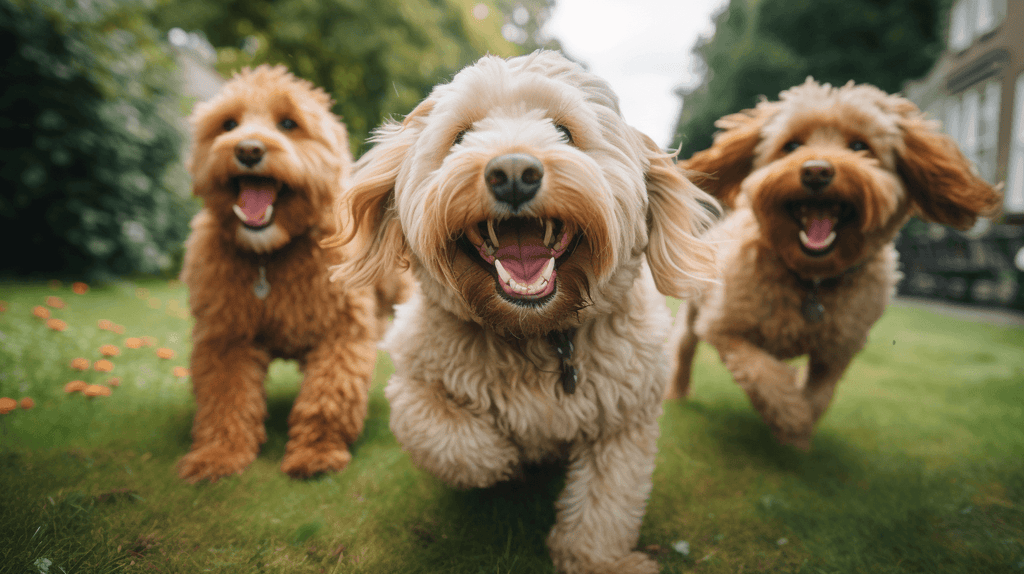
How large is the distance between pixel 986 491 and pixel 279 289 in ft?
12.3

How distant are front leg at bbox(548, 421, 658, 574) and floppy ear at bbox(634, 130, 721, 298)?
24.8 inches

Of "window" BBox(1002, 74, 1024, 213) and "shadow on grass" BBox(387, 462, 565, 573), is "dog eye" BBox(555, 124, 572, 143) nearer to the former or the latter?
"shadow on grass" BBox(387, 462, 565, 573)

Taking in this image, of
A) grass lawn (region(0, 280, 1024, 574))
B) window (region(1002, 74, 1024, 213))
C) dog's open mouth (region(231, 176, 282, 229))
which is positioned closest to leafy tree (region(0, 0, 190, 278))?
grass lawn (region(0, 280, 1024, 574))

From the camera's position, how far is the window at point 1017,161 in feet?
33.6

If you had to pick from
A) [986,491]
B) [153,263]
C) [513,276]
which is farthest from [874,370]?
[153,263]

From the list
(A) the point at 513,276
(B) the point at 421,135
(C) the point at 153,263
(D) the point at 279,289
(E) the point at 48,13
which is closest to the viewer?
(A) the point at 513,276

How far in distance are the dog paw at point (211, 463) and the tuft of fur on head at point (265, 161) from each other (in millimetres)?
979

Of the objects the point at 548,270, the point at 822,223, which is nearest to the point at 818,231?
the point at 822,223

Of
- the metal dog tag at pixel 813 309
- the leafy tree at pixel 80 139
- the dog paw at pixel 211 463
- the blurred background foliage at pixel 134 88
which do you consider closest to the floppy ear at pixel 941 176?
the metal dog tag at pixel 813 309

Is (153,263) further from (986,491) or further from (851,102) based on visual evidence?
(986,491)

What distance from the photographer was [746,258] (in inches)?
121

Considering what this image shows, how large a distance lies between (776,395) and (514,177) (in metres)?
2.07

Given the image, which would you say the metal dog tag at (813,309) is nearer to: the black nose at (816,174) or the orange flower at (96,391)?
the black nose at (816,174)

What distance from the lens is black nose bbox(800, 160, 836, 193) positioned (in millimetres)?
2500
